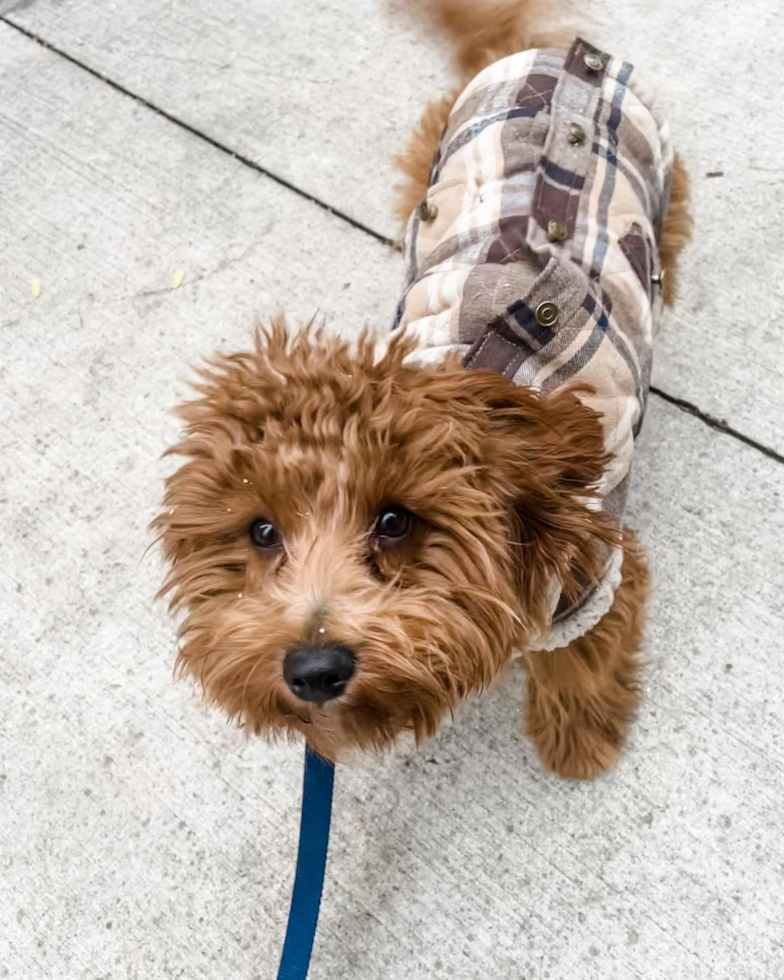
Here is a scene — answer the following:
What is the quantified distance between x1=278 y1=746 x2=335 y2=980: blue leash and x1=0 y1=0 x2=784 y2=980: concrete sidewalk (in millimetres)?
401

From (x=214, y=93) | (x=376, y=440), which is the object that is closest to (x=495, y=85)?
(x=376, y=440)

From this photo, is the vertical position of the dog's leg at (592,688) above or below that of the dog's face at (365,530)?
below

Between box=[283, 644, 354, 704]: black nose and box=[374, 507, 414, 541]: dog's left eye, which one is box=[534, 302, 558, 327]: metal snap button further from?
box=[283, 644, 354, 704]: black nose

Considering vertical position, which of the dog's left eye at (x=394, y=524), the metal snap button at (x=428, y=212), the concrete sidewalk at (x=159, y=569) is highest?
the metal snap button at (x=428, y=212)

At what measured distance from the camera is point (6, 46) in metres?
4.15

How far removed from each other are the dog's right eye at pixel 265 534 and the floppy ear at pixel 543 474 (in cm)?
41

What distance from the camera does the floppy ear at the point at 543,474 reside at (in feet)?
5.55

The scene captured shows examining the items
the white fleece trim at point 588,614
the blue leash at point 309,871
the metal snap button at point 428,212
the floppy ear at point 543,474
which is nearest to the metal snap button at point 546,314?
the floppy ear at point 543,474

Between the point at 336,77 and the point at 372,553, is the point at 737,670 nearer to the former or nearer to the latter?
the point at 372,553

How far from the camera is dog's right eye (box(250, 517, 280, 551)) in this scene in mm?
1745

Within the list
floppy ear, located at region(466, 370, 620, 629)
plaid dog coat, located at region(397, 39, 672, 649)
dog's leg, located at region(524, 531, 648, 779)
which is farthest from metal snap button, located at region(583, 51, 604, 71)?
Answer: dog's leg, located at region(524, 531, 648, 779)

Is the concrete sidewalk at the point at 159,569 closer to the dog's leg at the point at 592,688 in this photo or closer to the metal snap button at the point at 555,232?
→ the dog's leg at the point at 592,688

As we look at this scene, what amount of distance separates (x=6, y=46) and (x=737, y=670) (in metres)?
3.92

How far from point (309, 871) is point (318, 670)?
64cm
